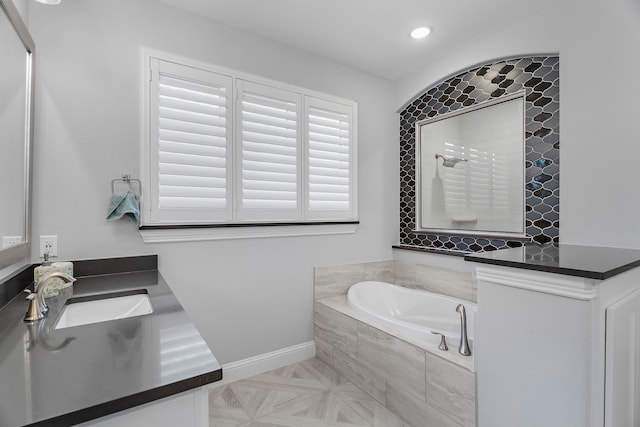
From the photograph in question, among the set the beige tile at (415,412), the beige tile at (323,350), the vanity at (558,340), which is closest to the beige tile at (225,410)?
the beige tile at (323,350)

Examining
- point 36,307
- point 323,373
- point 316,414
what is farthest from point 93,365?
point 323,373

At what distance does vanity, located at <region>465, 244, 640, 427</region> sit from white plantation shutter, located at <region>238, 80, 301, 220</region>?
1512mm

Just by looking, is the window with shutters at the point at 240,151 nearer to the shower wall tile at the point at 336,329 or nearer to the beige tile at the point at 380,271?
the beige tile at the point at 380,271

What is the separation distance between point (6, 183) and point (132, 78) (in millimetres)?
993

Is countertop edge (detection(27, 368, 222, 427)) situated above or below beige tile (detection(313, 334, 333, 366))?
above

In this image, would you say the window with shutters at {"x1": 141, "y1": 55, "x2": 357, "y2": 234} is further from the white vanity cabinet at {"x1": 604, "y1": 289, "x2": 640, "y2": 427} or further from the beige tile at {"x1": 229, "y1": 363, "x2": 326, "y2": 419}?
the white vanity cabinet at {"x1": 604, "y1": 289, "x2": 640, "y2": 427}

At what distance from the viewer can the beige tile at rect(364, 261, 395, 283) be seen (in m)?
3.04

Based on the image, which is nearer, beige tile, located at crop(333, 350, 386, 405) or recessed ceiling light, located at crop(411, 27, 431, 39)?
beige tile, located at crop(333, 350, 386, 405)

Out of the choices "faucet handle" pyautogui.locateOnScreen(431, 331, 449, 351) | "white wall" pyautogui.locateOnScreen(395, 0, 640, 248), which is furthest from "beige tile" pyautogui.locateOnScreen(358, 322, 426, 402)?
"white wall" pyautogui.locateOnScreen(395, 0, 640, 248)

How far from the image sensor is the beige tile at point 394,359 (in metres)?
1.81

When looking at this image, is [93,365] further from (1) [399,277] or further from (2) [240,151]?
(1) [399,277]

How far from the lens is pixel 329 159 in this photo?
2781 millimetres

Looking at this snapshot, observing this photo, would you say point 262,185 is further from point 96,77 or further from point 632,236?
point 632,236

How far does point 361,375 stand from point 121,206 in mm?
1960
